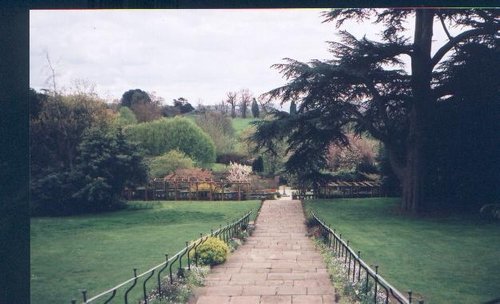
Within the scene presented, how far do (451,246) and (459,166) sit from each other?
4.48 ft

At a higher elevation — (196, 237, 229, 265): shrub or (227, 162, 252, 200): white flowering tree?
(227, 162, 252, 200): white flowering tree

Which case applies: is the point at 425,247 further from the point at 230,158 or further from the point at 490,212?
A: the point at 230,158

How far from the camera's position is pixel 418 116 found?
6566mm

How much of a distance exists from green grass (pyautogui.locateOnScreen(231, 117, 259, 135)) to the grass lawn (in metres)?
1.75

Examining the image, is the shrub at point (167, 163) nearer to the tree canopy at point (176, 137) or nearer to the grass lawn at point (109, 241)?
the tree canopy at point (176, 137)

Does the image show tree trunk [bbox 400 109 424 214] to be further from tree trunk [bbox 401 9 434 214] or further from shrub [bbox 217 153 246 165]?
shrub [bbox 217 153 246 165]

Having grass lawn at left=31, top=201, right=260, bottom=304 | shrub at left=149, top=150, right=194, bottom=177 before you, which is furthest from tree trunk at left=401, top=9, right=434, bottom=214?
shrub at left=149, top=150, right=194, bottom=177

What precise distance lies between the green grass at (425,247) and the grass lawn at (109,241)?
178cm

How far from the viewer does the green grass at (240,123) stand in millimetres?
5738

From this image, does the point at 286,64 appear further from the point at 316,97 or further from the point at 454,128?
the point at 454,128


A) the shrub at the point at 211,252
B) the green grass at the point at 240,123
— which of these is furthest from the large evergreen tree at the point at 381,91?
the shrub at the point at 211,252

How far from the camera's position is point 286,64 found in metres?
A: 7.96

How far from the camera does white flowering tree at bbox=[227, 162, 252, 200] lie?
663cm

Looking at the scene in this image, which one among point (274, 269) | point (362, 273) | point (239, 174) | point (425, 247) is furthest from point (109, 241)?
point (425, 247)
